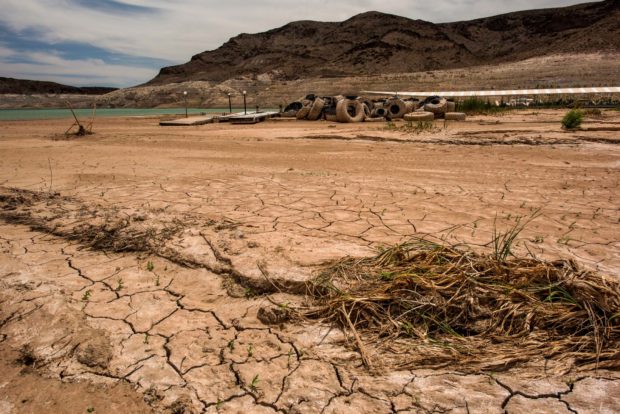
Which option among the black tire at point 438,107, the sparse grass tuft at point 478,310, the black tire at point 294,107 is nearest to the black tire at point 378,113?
the black tire at point 438,107

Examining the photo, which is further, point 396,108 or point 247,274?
point 396,108

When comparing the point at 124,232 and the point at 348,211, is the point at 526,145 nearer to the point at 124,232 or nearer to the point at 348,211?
the point at 348,211

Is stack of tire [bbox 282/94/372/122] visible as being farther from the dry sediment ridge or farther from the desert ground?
the dry sediment ridge

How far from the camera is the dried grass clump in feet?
5.70

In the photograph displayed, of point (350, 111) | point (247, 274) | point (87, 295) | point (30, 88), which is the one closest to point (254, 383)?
point (247, 274)

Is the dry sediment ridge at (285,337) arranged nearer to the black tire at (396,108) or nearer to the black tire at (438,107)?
the black tire at (396,108)

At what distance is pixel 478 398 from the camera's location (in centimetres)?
150

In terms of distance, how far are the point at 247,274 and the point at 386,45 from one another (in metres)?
78.3

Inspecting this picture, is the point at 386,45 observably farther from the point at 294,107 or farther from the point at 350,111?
the point at 350,111

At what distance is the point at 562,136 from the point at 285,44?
89.5 meters

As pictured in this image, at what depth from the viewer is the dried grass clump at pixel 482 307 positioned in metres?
1.74

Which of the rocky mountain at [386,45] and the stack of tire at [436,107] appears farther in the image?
the rocky mountain at [386,45]

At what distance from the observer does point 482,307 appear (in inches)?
76.2

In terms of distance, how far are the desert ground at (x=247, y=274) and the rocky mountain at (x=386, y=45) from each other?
56.8 m
